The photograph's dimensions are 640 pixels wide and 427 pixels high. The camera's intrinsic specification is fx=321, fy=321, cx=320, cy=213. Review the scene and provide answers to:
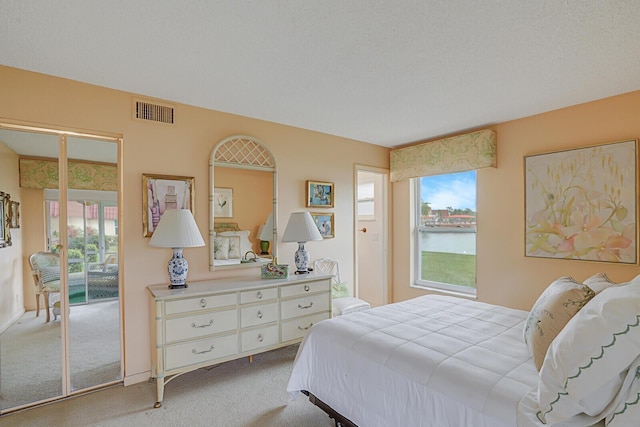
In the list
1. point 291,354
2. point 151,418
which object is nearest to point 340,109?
point 291,354

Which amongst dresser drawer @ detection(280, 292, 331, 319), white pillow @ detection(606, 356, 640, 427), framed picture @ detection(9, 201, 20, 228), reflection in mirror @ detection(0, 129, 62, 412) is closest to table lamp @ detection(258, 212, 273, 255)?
dresser drawer @ detection(280, 292, 331, 319)

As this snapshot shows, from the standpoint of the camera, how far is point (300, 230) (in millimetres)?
3242

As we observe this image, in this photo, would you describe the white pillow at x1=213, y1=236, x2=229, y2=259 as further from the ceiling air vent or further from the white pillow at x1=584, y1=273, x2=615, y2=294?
the white pillow at x1=584, y1=273, x2=615, y2=294

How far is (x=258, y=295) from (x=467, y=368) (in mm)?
1801

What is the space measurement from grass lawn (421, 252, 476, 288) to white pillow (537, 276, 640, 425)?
2.81 m

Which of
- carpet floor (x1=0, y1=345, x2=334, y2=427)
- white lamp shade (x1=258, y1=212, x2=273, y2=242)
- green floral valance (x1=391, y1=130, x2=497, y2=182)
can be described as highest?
green floral valance (x1=391, y1=130, x2=497, y2=182)

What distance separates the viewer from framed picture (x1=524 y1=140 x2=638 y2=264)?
266 cm

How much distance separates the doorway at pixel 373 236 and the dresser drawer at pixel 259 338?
1.77 meters

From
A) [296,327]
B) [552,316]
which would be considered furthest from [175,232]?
Answer: [552,316]

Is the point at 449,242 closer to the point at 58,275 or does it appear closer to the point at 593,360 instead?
the point at 593,360

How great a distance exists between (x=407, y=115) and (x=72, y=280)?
331 centimetres

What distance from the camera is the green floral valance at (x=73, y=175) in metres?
2.39

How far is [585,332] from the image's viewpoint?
3.69 ft

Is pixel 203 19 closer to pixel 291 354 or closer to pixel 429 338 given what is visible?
pixel 429 338
